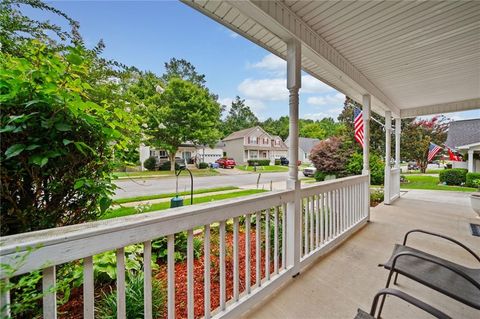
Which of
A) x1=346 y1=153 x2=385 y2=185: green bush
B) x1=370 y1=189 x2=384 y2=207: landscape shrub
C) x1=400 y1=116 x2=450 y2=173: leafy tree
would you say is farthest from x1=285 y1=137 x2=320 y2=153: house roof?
x1=400 y1=116 x2=450 y2=173: leafy tree

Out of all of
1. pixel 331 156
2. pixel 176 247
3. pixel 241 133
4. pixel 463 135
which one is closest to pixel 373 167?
pixel 331 156

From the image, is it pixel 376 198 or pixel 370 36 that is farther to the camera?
pixel 376 198

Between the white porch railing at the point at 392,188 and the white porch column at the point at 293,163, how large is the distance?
4.75 metres

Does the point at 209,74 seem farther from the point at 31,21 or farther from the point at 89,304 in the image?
the point at 89,304

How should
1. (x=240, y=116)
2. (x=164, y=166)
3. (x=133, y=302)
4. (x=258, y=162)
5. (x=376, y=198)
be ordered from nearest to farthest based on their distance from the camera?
1. (x=133, y=302)
2. (x=240, y=116)
3. (x=376, y=198)
4. (x=258, y=162)
5. (x=164, y=166)

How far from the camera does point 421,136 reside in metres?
14.7

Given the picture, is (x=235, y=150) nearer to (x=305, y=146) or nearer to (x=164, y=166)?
(x=305, y=146)

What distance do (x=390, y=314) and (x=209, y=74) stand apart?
11.5 feet

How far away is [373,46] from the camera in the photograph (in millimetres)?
2816

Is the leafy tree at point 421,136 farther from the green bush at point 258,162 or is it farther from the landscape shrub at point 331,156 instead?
the green bush at point 258,162

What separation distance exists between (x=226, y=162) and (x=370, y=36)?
7.02 meters

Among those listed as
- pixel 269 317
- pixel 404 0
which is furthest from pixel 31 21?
pixel 404 0

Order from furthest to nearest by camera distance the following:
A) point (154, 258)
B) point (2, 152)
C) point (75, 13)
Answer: point (154, 258)
point (75, 13)
point (2, 152)

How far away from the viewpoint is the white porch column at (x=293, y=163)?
2295mm
